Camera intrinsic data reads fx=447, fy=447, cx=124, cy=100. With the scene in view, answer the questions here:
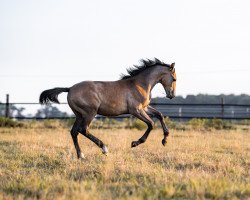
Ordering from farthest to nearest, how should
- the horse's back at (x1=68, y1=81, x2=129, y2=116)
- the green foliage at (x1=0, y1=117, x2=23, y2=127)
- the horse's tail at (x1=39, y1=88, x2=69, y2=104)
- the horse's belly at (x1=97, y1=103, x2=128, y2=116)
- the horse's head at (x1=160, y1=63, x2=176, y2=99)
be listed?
the green foliage at (x1=0, y1=117, x2=23, y2=127) → the horse's head at (x1=160, y1=63, x2=176, y2=99) → the horse's tail at (x1=39, y1=88, x2=69, y2=104) → the horse's belly at (x1=97, y1=103, x2=128, y2=116) → the horse's back at (x1=68, y1=81, x2=129, y2=116)

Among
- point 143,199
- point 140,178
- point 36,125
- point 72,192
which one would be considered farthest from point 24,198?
point 36,125

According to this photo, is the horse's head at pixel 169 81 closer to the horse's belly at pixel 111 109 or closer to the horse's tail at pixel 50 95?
the horse's belly at pixel 111 109

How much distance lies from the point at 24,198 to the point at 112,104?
14.3 feet

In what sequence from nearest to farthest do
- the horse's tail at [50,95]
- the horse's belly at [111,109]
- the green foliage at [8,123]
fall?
the horse's belly at [111,109], the horse's tail at [50,95], the green foliage at [8,123]

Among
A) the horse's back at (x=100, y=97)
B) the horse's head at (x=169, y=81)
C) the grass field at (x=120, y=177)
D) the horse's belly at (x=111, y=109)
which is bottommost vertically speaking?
the grass field at (x=120, y=177)

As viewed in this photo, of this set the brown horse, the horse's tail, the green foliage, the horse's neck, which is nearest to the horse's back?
the brown horse

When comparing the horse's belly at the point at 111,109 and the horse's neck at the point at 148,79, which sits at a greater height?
the horse's neck at the point at 148,79

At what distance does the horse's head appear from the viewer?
10359mm

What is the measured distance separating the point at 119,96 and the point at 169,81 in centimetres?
141

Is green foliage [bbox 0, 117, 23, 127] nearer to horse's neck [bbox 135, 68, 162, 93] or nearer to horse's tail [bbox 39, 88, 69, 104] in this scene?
horse's tail [bbox 39, 88, 69, 104]

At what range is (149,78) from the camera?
10.2m

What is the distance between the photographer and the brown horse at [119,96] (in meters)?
9.35

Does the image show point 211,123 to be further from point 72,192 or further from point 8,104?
point 72,192

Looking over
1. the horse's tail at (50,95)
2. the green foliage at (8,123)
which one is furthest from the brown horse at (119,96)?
the green foliage at (8,123)
